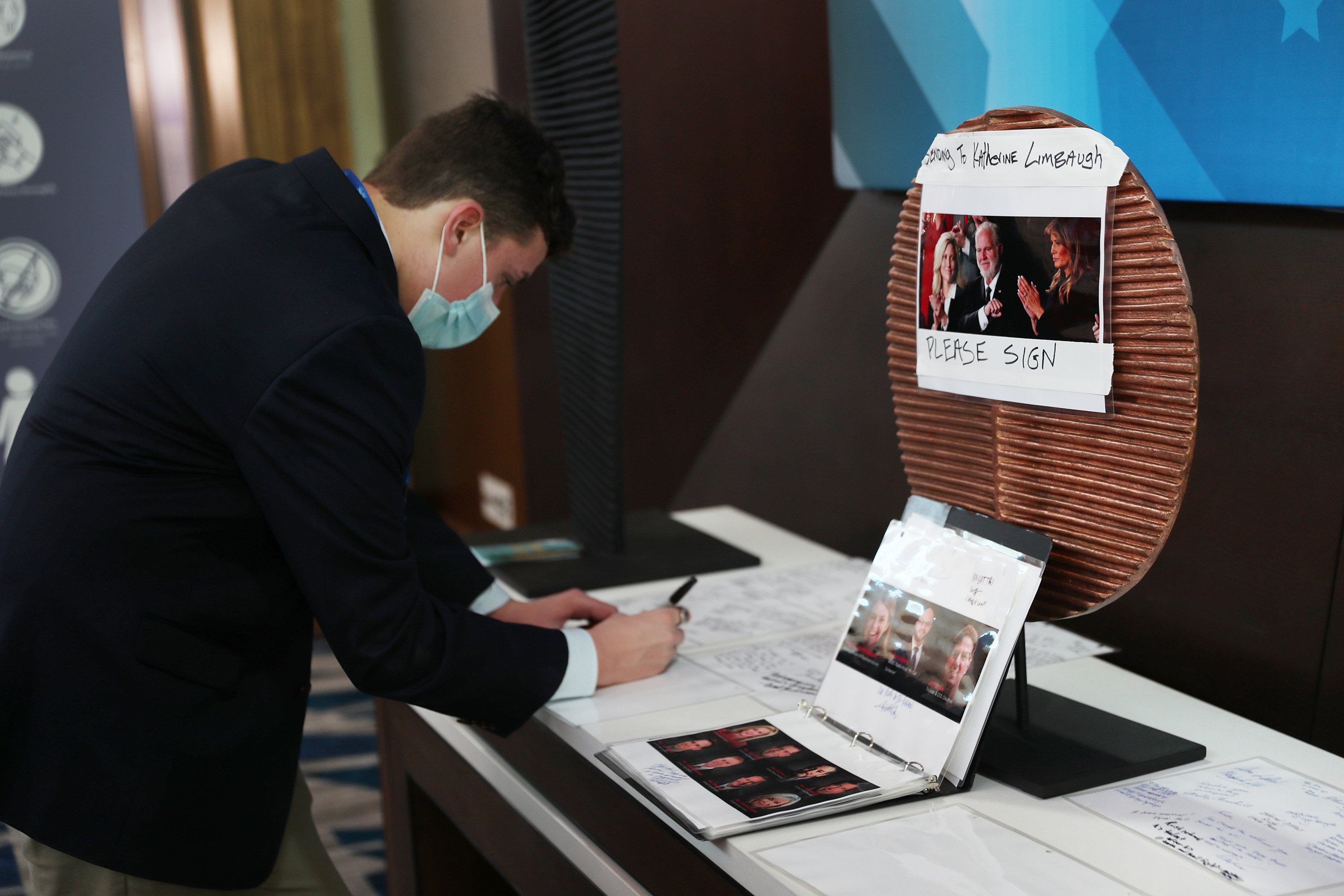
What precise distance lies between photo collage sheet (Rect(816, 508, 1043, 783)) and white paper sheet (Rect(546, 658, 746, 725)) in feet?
0.56

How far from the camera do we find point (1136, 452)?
3.34ft

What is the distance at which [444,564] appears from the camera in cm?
162

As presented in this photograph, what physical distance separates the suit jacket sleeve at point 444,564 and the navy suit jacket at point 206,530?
36cm

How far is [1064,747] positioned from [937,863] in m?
0.26

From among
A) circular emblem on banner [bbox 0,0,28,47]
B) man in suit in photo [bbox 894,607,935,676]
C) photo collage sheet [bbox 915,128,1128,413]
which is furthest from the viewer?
circular emblem on banner [bbox 0,0,28,47]

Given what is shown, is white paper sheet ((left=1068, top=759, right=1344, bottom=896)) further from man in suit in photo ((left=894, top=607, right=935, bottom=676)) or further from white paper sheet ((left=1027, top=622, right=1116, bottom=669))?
white paper sheet ((left=1027, top=622, right=1116, bottom=669))

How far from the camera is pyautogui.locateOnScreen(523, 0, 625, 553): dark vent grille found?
1757 millimetres

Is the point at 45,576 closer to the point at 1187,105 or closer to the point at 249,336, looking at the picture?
the point at 249,336

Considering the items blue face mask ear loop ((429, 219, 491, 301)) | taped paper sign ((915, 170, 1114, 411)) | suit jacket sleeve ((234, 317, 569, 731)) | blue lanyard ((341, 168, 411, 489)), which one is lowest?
suit jacket sleeve ((234, 317, 569, 731))

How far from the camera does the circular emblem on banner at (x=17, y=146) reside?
295 centimetres

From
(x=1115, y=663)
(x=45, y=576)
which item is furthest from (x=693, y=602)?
Answer: (x=45, y=576)
